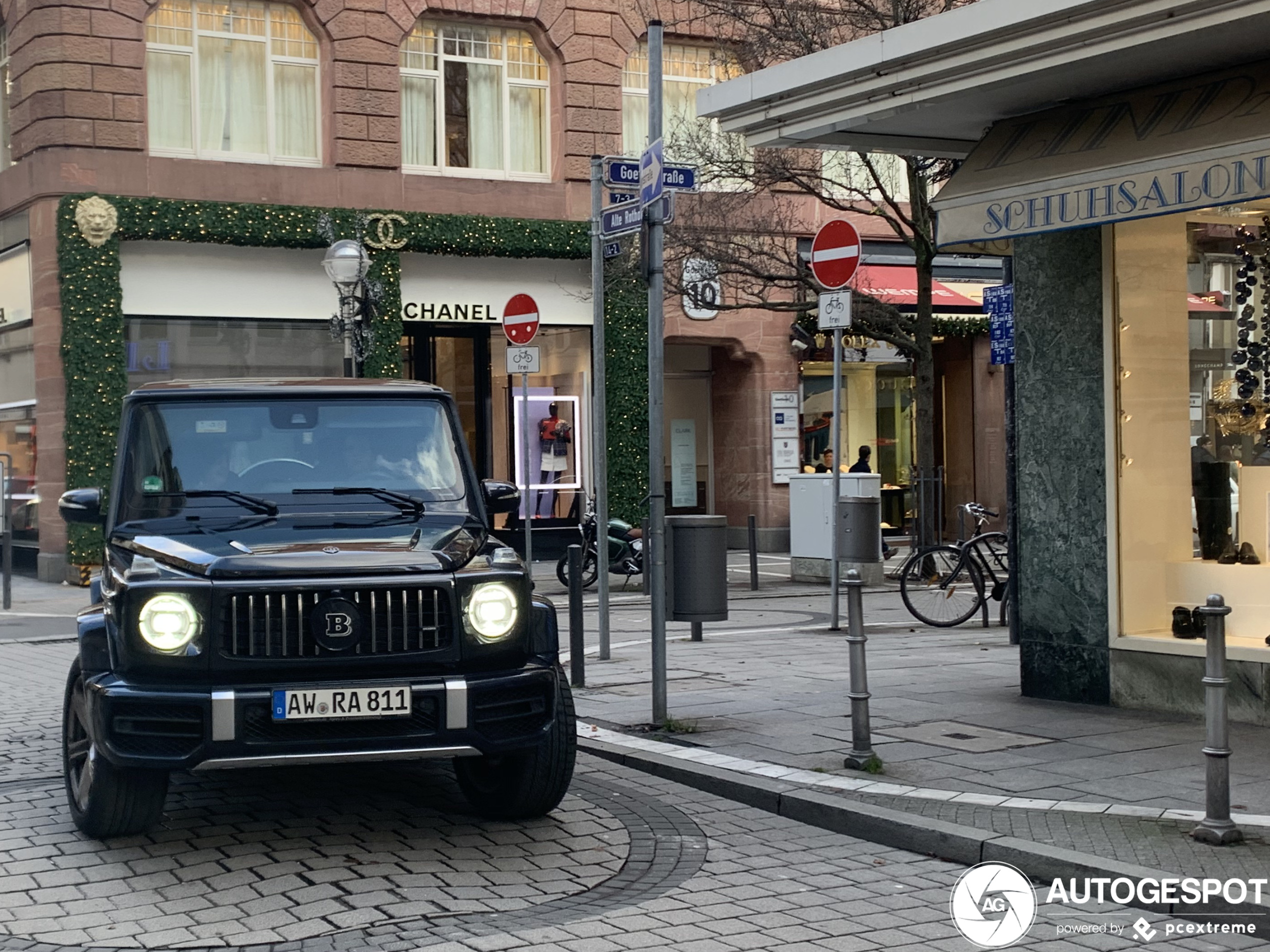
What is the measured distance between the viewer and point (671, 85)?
85.7 ft

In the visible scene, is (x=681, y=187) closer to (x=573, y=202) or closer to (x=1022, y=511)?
(x=1022, y=511)

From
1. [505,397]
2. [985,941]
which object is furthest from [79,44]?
[985,941]

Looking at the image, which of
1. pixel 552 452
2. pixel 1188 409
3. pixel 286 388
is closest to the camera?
pixel 286 388

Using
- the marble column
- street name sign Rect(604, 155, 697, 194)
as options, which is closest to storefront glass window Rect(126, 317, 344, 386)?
street name sign Rect(604, 155, 697, 194)

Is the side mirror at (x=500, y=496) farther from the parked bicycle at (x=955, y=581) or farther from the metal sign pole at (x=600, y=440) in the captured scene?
the parked bicycle at (x=955, y=581)

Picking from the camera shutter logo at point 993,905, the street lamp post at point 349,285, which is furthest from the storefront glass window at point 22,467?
the camera shutter logo at point 993,905

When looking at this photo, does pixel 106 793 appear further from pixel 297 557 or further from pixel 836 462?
pixel 836 462

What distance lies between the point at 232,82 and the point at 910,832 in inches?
766

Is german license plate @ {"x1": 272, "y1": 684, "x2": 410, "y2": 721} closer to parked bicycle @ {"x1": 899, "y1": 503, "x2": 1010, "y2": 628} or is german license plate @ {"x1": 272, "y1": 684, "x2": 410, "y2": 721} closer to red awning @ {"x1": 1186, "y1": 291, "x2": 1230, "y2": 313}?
red awning @ {"x1": 1186, "y1": 291, "x2": 1230, "y2": 313}

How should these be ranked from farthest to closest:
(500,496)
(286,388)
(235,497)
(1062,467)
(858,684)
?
(1062,467), (500,496), (858,684), (286,388), (235,497)

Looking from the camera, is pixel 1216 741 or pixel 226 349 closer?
pixel 1216 741

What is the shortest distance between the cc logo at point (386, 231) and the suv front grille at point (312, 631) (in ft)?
59.1

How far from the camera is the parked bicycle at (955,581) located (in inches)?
587

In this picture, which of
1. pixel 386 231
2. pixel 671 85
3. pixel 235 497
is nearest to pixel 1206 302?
pixel 235 497
